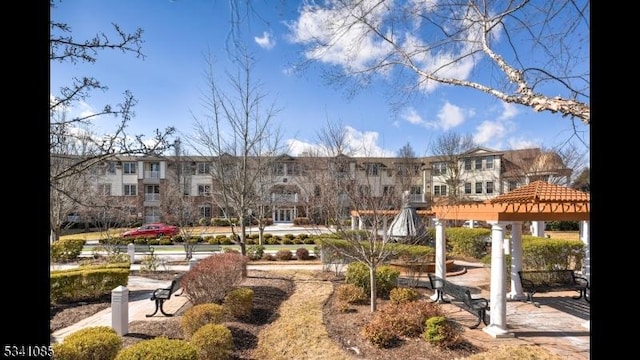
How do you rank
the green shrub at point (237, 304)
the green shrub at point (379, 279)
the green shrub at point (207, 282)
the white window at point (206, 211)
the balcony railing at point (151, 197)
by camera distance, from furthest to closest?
the balcony railing at point (151, 197) < the white window at point (206, 211) < the green shrub at point (379, 279) < the green shrub at point (207, 282) < the green shrub at point (237, 304)

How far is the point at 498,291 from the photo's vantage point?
6.81 metres

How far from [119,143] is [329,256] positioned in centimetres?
1043

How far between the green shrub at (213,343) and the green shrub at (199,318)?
1.03 m

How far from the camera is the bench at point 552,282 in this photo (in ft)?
30.2

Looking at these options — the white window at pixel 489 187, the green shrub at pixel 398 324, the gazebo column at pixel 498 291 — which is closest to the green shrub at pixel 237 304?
the green shrub at pixel 398 324

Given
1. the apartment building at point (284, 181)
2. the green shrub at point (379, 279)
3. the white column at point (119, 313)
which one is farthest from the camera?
the apartment building at point (284, 181)

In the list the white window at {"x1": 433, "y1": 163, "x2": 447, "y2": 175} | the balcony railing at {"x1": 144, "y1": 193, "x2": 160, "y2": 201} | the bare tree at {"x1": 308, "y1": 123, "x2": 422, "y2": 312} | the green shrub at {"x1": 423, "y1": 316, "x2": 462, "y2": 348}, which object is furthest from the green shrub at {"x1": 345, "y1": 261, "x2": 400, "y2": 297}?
the balcony railing at {"x1": 144, "y1": 193, "x2": 160, "y2": 201}

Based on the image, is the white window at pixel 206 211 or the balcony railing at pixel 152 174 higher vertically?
the balcony railing at pixel 152 174

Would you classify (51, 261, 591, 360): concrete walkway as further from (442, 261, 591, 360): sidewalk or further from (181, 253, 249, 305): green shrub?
(181, 253, 249, 305): green shrub

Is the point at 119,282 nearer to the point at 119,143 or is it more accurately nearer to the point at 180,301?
the point at 180,301

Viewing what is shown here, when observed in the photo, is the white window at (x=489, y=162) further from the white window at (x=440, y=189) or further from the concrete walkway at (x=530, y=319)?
the concrete walkway at (x=530, y=319)
